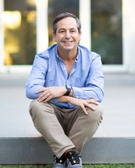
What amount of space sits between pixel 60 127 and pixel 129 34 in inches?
240

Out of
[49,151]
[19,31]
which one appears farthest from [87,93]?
[19,31]

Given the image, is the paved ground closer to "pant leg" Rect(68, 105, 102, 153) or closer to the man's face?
"pant leg" Rect(68, 105, 102, 153)

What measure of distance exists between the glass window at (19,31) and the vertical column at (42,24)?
10 centimetres

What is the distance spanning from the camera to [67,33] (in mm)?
3107

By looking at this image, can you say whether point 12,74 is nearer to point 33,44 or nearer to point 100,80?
point 33,44

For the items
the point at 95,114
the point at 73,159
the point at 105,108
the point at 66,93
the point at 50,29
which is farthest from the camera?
the point at 50,29

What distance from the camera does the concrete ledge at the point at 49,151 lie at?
3.29m

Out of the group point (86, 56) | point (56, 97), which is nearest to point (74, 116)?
point (56, 97)

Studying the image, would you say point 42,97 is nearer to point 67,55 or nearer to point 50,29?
point 67,55

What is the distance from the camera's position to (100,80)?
3.18 meters

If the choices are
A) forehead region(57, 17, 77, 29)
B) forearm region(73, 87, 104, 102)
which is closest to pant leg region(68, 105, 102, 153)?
forearm region(73, 87, 104, 102)

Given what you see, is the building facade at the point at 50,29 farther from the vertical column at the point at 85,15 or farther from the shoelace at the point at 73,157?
the shoelace at the point at 73,157

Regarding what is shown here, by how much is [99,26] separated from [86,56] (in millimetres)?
5822

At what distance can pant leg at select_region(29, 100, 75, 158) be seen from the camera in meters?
2.87
